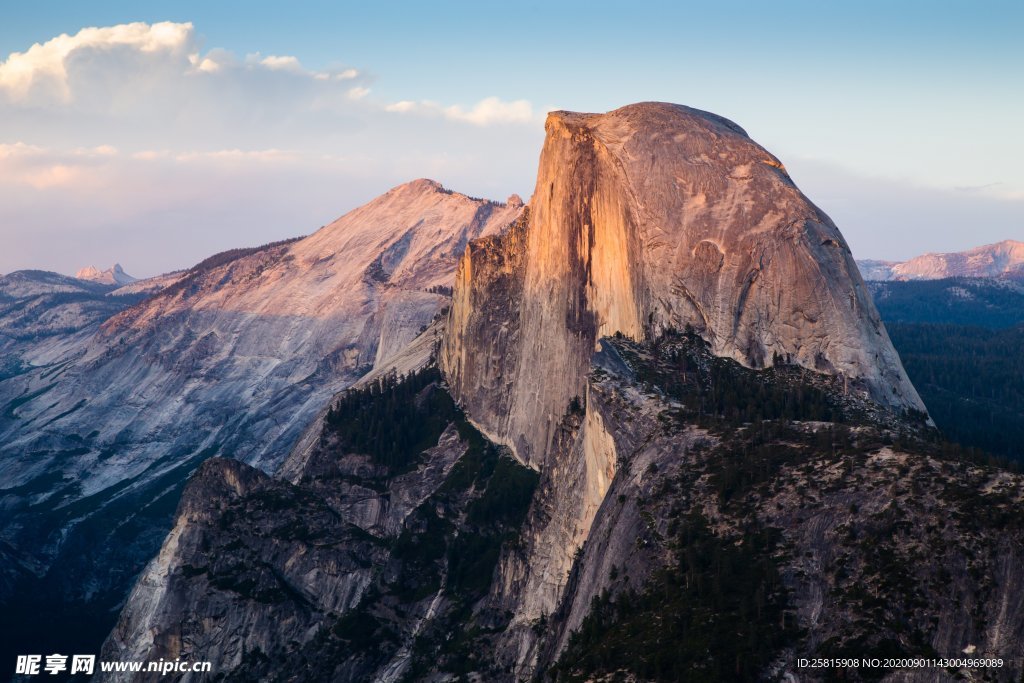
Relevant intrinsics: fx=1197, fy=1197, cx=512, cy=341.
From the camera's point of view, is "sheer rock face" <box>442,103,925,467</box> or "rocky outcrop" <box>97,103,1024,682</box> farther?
"sheer rock face" <box>442,103,925,467</box>

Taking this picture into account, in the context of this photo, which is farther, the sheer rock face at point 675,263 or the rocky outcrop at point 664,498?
the sheer rock face at point 675,263

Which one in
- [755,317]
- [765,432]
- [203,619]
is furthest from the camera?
[203,619]

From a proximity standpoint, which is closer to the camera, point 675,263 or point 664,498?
point 664,498

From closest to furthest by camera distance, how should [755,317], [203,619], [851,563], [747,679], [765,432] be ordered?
[747,679] < [851,563] < [765,432] < [755,317] < [203,619]

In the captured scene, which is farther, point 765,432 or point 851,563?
point 765,432

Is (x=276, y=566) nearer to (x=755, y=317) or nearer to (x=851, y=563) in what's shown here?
(x=755, y=317)

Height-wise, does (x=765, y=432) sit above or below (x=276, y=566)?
above

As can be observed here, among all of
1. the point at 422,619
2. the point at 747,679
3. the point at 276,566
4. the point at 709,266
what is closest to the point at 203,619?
Result: the point at 276,566

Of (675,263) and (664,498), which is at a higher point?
(675,263)
